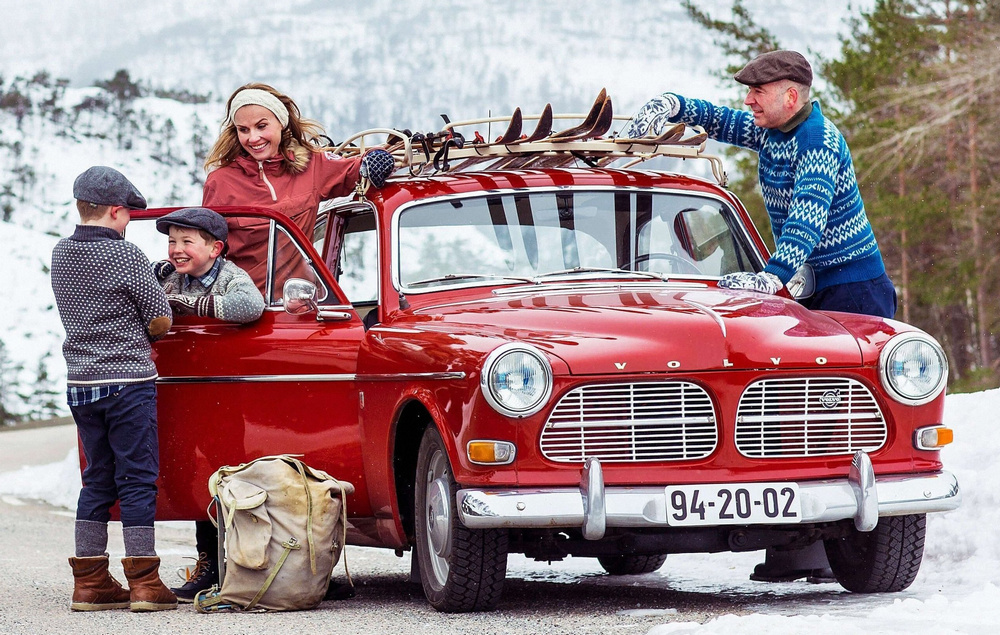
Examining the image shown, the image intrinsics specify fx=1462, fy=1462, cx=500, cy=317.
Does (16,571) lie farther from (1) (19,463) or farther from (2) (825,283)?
(1) (19,463)

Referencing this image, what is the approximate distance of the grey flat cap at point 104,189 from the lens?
6039mm

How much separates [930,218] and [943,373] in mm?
26637

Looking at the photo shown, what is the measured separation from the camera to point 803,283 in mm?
6656

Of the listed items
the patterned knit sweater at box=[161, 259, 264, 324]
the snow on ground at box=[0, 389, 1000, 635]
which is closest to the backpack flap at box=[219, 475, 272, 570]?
the patterned knit sweater at box=[161, 259, 264, 324]

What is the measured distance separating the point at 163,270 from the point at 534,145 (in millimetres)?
1843

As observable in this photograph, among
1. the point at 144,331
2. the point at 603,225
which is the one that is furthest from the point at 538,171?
the point at 144,331

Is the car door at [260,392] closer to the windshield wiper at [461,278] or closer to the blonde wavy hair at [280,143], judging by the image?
the windshield wiper at [461,278]

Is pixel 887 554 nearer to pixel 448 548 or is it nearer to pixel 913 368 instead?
pixel 913 368

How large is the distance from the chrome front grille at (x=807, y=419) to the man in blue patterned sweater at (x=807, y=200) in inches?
40.0

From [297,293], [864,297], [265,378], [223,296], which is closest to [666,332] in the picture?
[297,293]

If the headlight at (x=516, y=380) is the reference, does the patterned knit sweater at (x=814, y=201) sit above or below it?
above

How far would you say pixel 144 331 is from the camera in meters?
6.18

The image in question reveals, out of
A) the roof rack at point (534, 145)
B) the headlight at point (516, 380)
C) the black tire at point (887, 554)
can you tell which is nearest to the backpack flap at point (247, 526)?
the headlight at point (516, 380)

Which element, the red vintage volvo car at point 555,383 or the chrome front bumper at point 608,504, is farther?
the red vintage volvo car at point 555,383
